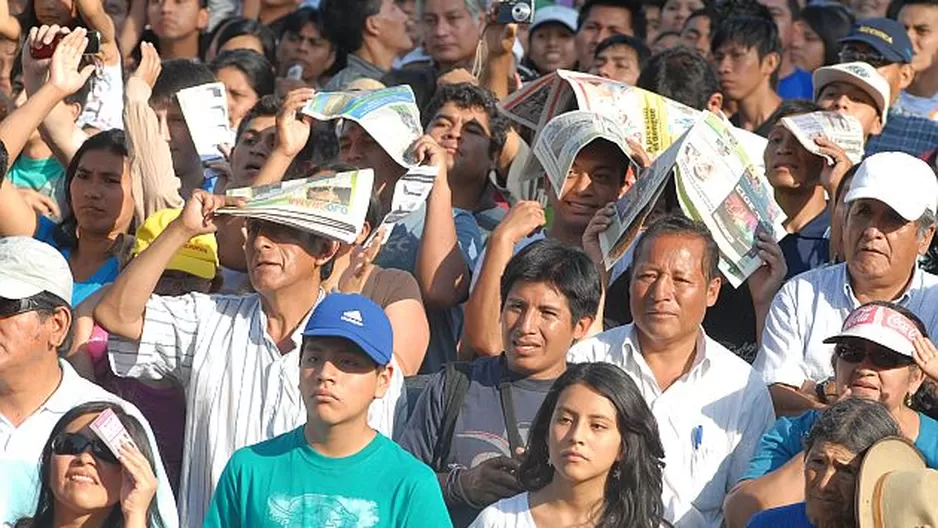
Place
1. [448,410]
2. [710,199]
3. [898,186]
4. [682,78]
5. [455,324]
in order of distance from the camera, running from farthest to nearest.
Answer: [682,78], [455,324], [710,199], [898,186], [448,410]

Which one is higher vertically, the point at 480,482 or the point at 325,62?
the point at 325,62

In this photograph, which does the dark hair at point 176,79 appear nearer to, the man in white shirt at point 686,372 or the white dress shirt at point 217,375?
the white dress shirt at point 217,375

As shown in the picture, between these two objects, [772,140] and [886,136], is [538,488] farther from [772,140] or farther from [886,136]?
[886,136]

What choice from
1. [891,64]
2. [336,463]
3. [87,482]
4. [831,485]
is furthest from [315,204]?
[891,64]

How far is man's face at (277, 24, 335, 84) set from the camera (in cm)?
1272

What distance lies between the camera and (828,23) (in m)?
12.7

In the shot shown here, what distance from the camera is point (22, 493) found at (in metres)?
6.82

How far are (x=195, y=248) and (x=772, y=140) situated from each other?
2.50 metres

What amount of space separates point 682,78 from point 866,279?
2569mm

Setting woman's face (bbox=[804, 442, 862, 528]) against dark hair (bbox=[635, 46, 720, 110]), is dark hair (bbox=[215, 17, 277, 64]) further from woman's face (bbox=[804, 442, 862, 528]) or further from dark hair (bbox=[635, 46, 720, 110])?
woman's face (bbox=[804, 442, 862, 528])

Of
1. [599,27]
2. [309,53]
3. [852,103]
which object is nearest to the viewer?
[852,103]

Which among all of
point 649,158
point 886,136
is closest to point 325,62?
point 886,136

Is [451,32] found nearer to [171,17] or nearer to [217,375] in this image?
[171,17]

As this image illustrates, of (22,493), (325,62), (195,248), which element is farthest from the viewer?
(325,62)
